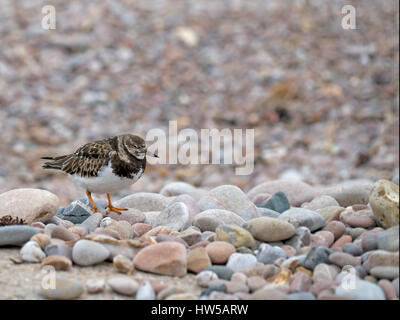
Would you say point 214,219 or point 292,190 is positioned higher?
point 292,190

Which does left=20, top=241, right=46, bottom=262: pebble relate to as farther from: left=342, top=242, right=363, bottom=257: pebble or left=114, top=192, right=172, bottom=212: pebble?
left=342, top=242, right=363, bottom=257: pebble

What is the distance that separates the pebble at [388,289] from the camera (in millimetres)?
4297

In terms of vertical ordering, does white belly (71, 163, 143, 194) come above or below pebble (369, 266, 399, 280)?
above

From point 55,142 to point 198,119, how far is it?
107 inches

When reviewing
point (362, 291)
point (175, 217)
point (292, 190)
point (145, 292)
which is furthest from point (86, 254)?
point (292, 190)

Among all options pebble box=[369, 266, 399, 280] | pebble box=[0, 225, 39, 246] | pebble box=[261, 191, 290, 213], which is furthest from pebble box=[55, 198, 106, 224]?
pebble box=[369, 266, 399, 280]

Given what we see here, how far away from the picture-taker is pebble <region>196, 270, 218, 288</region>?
447cm

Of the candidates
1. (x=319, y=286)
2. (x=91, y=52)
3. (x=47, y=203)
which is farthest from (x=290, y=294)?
(x=91, y=52)

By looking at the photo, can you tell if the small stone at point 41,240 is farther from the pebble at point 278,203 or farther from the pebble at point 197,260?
the pebble at point 278,203

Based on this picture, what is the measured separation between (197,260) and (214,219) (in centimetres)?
83

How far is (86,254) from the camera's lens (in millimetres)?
4609

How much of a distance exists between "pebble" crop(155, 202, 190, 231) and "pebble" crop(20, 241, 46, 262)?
123 centimetres

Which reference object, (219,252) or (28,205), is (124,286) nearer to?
(219,252)
